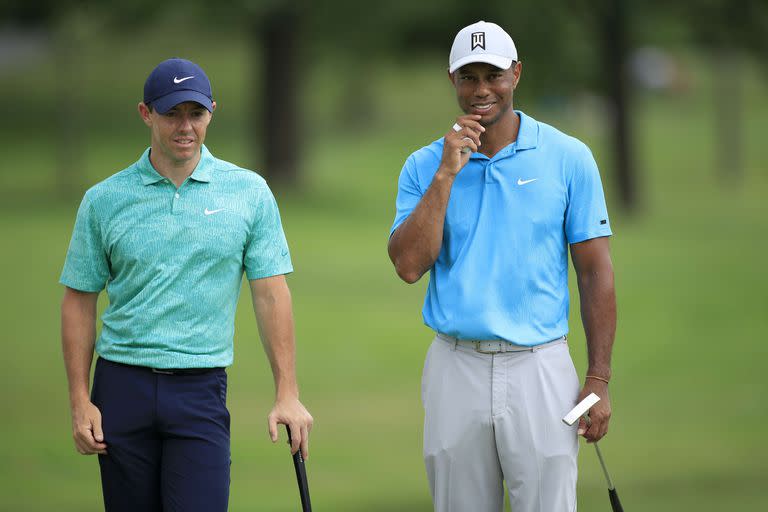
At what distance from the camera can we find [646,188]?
3198 cm

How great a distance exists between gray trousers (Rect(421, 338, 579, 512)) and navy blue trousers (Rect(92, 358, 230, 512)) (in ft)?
2.51

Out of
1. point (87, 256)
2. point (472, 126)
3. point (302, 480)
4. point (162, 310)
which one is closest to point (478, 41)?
point (472, 126)

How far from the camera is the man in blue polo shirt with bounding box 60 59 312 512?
4.40 m

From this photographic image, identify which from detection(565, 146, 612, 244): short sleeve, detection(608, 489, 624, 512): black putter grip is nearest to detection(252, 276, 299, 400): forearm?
detection(565, 146, 612, 244): short sleeve

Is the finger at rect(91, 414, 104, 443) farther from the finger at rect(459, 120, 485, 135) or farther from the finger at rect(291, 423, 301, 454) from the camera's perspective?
the finger at rect(459, 120, 485, 135)

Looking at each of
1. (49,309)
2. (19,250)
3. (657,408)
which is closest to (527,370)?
(657,408)

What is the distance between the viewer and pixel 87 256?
446 cm

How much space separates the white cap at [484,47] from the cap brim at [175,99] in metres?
0.84

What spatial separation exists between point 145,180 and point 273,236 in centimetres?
45

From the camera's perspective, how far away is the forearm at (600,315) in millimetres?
4551

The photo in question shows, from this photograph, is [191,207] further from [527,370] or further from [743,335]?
[743,335]

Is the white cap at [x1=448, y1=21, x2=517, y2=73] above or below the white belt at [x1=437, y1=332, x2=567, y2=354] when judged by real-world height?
above

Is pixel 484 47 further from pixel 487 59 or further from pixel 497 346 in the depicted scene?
pixel 497 346

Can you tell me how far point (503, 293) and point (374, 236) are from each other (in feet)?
61.3
